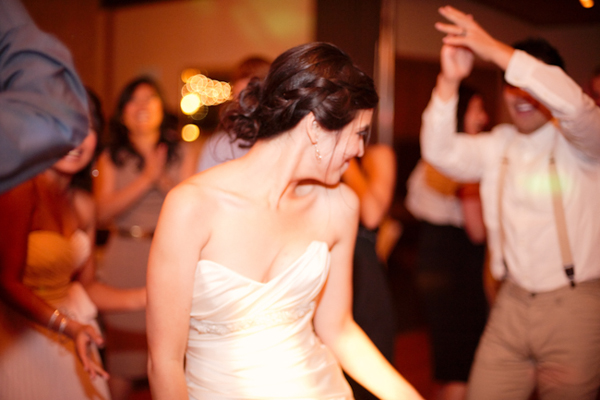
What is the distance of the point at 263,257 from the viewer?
1.36 meters

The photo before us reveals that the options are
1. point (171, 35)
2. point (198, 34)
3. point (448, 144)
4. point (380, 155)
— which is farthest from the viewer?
point (171, 35)

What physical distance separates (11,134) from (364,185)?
1.92 meters

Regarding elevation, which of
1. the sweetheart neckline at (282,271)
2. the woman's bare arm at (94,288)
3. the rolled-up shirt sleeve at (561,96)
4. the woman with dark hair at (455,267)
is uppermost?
the rolled-up shirt sleeve at (561,96)

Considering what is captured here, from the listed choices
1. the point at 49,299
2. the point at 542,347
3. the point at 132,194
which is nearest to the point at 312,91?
the point at 49,299

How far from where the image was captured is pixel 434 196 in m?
2.92

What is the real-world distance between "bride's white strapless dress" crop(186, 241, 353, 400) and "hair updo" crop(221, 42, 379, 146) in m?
0.39

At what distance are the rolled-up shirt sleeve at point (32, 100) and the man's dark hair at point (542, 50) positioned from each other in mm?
1645

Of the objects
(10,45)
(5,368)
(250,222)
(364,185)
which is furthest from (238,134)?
(364,185)

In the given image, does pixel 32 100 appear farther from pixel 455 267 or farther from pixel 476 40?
pixel 455 267

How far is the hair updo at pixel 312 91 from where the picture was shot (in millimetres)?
1269

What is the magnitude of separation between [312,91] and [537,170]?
0.99 m

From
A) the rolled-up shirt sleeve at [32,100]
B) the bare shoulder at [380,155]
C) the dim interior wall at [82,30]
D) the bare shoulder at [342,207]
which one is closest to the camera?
the rolled-up shirt sleeve at [32,100]

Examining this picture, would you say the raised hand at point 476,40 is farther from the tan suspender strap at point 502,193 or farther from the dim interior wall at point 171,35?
the dim interior wall at point 171,35

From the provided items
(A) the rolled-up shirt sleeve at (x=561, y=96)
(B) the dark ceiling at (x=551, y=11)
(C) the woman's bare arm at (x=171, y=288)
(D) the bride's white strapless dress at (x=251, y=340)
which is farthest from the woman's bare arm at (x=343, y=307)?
(B) the dark ceiling at (x=551, y=11)
